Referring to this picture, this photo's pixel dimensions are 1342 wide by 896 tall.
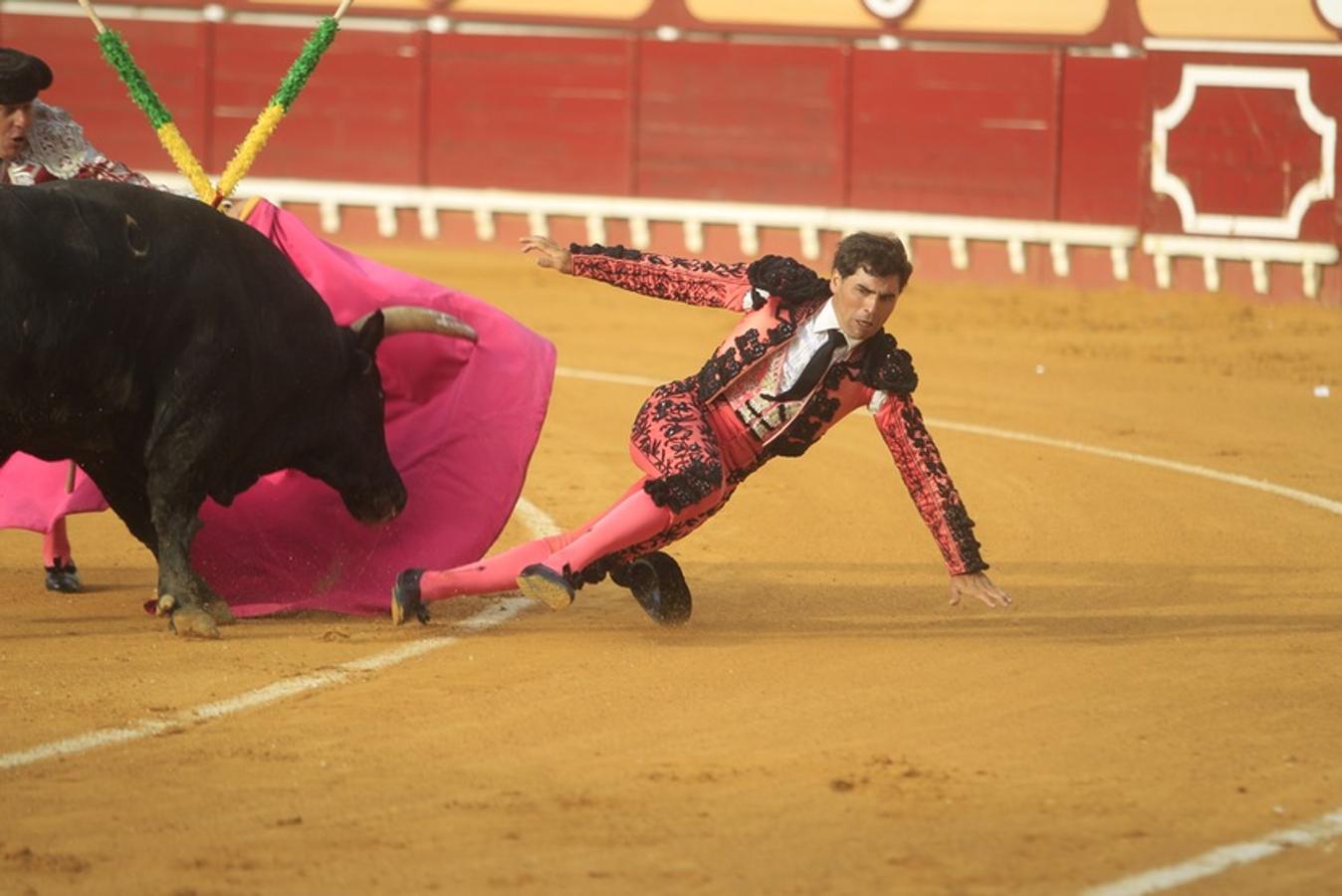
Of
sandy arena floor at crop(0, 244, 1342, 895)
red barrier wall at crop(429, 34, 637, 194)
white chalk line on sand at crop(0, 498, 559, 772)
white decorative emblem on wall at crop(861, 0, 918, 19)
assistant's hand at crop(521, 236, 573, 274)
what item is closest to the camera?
sandy arena floor at crop(0, 244, 1342, 895)

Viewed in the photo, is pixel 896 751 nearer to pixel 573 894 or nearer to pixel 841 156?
pixel 573 894

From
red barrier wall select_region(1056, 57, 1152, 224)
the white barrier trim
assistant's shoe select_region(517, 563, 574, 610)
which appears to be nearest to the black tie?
assistant's shoe select_region(517, 563, 574, 610)

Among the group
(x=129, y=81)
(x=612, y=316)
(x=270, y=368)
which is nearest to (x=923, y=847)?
(x=270, y=368)

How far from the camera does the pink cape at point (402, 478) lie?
18.0 feet

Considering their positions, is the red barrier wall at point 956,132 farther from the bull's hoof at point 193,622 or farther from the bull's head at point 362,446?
the bull's hoof at point 193,622

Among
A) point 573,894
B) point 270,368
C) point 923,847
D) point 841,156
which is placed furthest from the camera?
point 841,156

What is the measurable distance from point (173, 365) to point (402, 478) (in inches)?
29.3

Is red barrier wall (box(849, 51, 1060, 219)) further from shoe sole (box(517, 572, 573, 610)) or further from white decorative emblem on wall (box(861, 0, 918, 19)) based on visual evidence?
shoe sole (box(517, 572, 573, 610))

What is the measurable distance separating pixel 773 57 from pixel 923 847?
10078 mm

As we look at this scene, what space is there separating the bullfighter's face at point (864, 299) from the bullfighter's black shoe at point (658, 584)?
65cm

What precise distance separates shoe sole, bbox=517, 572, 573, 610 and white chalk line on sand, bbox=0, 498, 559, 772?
0.29 meters

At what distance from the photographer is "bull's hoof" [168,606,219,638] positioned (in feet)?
16.5

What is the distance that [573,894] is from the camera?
336 centimetres

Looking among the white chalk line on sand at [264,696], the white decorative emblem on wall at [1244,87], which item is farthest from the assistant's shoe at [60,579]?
the white decorative emblem on wall at [1244,87]
